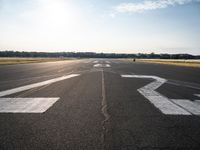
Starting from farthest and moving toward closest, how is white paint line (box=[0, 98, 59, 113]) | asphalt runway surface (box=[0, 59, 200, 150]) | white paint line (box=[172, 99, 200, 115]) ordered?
white paint line (box=[172, 99, 200, 115]) → white paint line (box=[0, 98, 59, 113]) → asphalt runway surface (box=[0, 59, 200, 150])

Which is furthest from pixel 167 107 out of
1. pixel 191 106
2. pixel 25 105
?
pixel 25 105

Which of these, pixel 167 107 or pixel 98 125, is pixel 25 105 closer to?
pixel 98 125

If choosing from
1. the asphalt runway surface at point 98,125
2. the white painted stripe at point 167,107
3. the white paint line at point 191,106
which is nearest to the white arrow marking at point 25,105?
the asphalt runway surface at point 98,125

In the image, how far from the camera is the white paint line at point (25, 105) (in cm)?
467

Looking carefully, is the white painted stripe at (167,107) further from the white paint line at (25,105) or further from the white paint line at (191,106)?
the white paint line at (25,105)

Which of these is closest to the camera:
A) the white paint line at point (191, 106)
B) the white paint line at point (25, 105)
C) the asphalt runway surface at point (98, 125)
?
Result: the asphalt runway surface at point (98, 125)

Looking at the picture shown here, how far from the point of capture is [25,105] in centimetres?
518

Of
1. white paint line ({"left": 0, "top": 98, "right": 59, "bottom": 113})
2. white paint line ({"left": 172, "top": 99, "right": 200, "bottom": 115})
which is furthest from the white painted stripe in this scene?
white paint line ({"left": 0, "top": 98, "right": 59, "bottom": 113})

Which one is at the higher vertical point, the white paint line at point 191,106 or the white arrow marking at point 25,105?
the white arrow marking at point 25,105

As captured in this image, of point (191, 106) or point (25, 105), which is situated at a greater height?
point (25, 105)

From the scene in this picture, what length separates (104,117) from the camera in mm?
4285

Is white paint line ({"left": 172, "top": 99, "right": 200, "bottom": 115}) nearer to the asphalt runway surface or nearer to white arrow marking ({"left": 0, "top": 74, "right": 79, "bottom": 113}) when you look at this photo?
the asphalt runway surface

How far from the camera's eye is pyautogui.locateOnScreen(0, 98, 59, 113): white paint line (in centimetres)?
467

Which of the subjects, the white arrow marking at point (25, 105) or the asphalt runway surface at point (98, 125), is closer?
the asphalt runway surface at point (98, 125)
